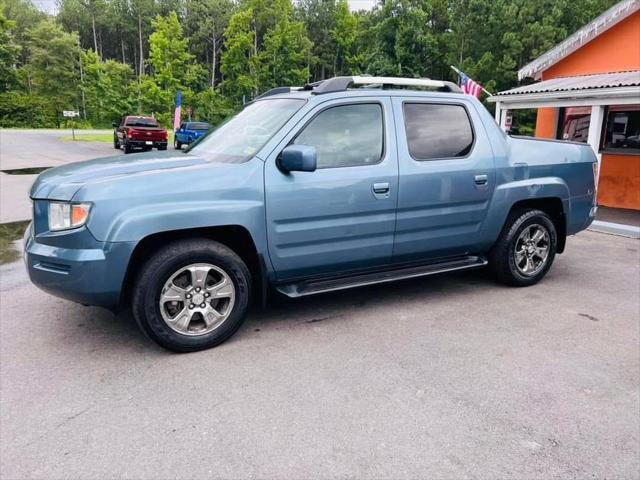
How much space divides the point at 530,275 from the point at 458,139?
5.68 ft

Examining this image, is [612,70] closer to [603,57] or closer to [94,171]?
[603,57]

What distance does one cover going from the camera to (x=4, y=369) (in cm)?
343

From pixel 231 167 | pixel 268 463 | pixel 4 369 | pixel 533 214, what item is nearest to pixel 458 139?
pixel 533 214

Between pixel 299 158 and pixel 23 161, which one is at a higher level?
pixel 299 158

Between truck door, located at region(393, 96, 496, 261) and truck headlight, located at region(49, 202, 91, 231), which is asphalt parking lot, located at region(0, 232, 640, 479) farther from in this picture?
truck headlight, located at region(49, 202, 91, 231)

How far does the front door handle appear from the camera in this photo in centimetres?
415

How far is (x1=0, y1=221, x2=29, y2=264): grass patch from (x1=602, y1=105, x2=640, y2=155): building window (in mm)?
11623

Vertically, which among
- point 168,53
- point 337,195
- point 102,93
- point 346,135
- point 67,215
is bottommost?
point 67,215

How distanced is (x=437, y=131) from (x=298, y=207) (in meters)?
1.66

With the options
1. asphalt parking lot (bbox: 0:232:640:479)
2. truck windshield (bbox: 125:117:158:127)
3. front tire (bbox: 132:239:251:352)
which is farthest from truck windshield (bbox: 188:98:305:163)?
Answer: truck windshield (bbox: 125:117:158:127)

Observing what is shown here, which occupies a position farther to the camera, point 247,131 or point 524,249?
point 524,249

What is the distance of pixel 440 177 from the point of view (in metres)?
4.48

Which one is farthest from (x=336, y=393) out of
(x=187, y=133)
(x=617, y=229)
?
(x=187, y=133)

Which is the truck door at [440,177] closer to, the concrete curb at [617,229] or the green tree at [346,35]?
the concrete curb at [617,229]
